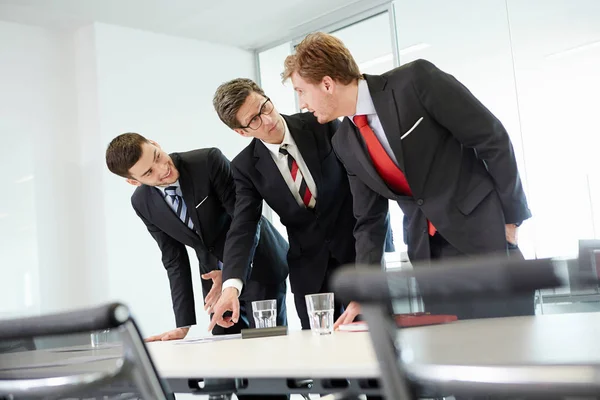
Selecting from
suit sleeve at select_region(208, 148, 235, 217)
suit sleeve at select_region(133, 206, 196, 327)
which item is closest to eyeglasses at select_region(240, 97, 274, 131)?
suit sleeve at select_region(208, 148, 235, 217)

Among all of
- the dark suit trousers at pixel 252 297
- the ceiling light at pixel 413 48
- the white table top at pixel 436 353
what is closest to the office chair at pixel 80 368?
the white table top at pixel 436 353

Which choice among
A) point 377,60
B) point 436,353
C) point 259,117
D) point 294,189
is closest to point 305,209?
point 294,189

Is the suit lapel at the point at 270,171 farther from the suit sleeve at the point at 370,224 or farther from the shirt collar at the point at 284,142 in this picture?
the suit sleeve at the point at 370,224

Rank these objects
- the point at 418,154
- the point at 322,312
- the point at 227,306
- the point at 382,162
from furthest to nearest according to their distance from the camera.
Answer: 1. the point at 227,306
2. the point at 382,162
3. the point at 418,154
4. the point at 322,312

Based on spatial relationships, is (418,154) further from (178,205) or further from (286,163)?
(178,205)

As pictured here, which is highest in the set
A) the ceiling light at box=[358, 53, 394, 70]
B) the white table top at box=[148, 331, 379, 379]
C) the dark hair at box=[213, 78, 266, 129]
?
the ceiling light at box=[358, 53, 394, 70]

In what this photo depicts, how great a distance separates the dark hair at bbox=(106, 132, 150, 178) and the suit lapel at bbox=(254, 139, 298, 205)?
19.4 inches

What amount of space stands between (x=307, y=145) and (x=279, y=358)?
1.53m

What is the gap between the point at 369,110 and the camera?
8.11 feet

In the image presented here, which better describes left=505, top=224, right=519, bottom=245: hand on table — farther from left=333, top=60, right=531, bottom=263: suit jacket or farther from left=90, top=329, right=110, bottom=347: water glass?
left=90, top=329, right=110, bottom=347: water glass

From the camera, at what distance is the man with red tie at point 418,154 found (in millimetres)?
2252

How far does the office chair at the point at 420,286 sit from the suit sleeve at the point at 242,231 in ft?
6.70

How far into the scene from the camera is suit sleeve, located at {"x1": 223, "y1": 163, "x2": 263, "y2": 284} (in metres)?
2.80

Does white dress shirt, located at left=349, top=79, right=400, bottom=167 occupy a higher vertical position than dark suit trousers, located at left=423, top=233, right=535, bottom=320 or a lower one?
higher
